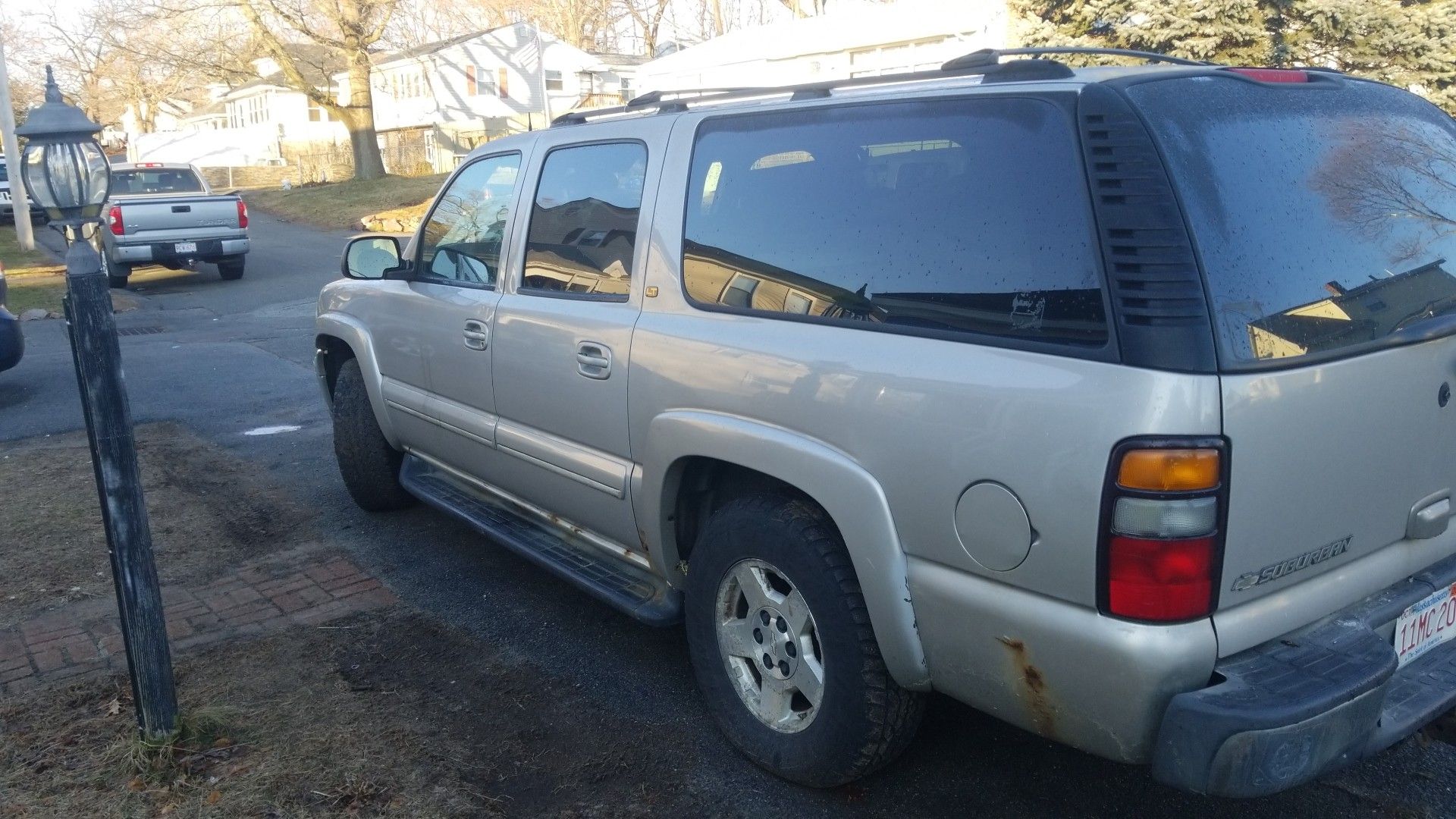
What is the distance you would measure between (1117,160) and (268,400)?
7659 mm

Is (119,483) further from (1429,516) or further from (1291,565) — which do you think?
(1429,516)

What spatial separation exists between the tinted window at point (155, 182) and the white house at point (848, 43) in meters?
9.90

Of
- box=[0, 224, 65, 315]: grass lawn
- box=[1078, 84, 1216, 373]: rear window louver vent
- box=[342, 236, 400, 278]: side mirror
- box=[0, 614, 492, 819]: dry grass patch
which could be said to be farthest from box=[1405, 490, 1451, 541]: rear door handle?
box=[0, 224, 65, 315]: grass lawn

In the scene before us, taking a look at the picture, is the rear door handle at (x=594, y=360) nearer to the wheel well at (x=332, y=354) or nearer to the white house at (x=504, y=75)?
the wheel well at (x=332, y=354)

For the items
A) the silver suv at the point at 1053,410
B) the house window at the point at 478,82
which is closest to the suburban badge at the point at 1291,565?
the silver suv at the point at 1053,410

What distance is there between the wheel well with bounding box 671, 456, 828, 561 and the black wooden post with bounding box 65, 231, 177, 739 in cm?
158

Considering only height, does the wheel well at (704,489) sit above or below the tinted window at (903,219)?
below

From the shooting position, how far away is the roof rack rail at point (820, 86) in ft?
9.38

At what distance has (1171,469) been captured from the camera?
2.34 m

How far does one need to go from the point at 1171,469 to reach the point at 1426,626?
1.08m

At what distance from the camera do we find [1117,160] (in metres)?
2.52

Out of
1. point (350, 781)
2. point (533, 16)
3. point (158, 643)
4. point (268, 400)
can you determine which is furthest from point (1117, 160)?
point (533, 16)

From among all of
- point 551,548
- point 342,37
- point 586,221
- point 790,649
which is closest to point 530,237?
point 586,221

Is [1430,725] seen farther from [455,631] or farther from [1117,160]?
[455,631]
